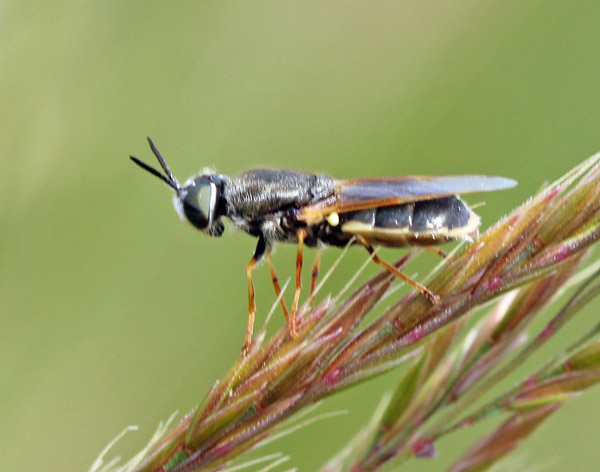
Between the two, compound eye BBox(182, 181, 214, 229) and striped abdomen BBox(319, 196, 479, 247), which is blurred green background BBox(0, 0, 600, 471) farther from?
striped abdomen BBox(319, 196, 479, 247)

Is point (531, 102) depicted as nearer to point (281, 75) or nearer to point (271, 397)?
point (281, 75)

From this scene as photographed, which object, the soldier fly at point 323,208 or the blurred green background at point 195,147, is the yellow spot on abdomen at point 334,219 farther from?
Result: the blurred green background at point 195,147

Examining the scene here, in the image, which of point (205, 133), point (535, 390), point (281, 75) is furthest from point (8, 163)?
point (535, 390)

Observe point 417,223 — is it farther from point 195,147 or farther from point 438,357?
point 195,147

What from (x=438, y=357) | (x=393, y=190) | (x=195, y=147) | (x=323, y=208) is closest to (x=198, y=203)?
(x=323, y=208)

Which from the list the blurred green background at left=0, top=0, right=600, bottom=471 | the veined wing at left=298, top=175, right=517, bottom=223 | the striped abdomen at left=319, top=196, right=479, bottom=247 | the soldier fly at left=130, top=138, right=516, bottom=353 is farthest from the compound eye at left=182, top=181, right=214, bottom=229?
the blurred green background at left=0, top=0, right=600, bottom=471

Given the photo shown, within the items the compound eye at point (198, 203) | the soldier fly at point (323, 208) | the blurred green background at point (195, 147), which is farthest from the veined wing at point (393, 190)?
the blurred green background at point (195, 147)

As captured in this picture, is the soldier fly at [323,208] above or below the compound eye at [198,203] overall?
above
